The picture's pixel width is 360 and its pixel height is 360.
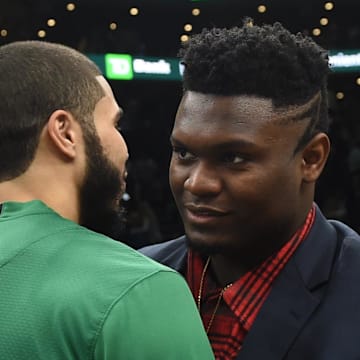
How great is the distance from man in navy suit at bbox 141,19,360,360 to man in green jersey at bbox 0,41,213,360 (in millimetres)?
172

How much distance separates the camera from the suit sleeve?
0.90 metres

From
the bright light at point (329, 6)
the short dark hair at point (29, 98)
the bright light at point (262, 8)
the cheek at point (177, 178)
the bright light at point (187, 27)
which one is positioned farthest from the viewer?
the bright light at point (187, 27)

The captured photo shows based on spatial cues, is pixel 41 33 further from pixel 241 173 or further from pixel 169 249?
pixel 241 173

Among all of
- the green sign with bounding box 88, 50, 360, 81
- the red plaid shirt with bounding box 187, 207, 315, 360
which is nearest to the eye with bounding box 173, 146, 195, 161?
the red plaid shirt with bounding box 187, 207, 315, 360

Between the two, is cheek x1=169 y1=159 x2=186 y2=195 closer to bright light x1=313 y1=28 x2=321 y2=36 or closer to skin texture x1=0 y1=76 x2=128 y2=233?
skin texture x1=0 y1=76 x2=128 y2=233

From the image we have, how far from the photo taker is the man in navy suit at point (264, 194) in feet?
4.09

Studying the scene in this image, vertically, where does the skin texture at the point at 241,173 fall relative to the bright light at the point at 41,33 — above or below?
above

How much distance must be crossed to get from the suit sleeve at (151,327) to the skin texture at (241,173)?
1.16 feet

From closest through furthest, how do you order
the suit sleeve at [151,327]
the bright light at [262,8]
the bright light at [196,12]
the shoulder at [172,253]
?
1. the suit sleeve at [151,327]
2. the shoulder at [172,253]
3. the bright light at [262,8]
4. the bright light at [196,12]

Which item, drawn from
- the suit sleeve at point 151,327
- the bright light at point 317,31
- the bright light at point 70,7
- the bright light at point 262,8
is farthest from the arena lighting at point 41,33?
the suit sleeve at point 151,327

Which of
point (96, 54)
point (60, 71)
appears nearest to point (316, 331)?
point (60, 71)

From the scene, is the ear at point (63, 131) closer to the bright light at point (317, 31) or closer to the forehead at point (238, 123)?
the forehead at point (238, 123)

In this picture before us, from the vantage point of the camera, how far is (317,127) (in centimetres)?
132

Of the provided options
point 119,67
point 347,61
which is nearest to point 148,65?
point 119,67
